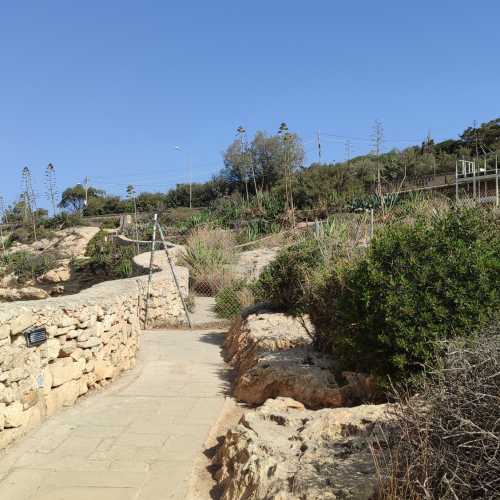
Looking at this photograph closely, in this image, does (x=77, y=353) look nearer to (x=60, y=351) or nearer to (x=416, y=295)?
(x=60, y=351)

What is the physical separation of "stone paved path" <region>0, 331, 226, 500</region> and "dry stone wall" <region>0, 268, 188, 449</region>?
0.18 meters

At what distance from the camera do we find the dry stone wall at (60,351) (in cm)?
512

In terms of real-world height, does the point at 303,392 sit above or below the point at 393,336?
below

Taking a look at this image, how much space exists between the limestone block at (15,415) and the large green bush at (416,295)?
A: 306 centimetres

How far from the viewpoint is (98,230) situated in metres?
33.1

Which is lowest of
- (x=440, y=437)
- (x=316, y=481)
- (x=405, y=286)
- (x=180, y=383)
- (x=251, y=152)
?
(x=180, y=383)

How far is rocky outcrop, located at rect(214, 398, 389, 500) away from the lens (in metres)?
3.09

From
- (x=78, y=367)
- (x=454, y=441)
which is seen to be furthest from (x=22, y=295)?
(x=454, y=441)

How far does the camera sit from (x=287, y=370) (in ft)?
19.7

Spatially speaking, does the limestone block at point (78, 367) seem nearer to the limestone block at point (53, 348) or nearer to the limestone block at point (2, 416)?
the limestone block at point (53, 348)

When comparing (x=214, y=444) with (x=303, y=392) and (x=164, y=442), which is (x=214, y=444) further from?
(x=303, y=392)

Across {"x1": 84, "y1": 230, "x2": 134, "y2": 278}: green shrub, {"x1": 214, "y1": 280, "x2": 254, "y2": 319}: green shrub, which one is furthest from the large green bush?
{"x1": 84, "y1": 230, "x2": 134, "y2": 278}: green shrub

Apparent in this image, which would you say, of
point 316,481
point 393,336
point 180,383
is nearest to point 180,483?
point 316,481

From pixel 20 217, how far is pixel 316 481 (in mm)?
40294
